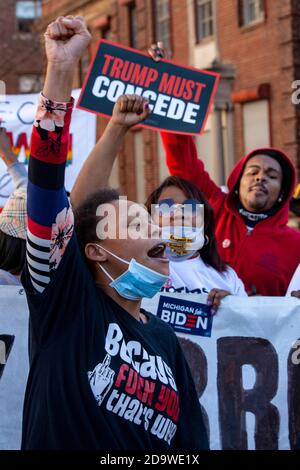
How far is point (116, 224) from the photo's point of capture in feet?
8.48

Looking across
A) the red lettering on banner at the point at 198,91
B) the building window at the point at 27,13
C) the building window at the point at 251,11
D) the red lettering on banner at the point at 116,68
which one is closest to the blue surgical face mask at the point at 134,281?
the red lettering on banner at the point at 116,68

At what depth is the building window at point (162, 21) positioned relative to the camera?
2123cm

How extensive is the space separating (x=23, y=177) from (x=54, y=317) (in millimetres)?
2421

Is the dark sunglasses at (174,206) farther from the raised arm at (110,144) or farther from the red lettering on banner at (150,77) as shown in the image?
the red lettering on banner at (150,77)

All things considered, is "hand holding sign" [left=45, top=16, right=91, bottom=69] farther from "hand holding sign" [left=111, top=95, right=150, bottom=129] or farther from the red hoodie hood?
the red hoodie hood

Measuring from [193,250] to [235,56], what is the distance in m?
15.0

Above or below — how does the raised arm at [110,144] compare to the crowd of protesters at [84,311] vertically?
above

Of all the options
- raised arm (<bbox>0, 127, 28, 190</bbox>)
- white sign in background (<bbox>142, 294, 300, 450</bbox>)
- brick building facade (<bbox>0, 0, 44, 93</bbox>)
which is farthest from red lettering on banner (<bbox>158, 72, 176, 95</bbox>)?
brick building facade (<bbox>0, 0, 44, 93</bbox>)

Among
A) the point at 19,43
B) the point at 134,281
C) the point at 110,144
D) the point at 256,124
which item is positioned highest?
the point at 19,43

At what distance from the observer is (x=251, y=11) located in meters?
18.0

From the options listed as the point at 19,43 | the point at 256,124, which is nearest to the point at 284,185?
the point at 256,124

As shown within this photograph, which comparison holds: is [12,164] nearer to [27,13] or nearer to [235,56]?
[235,56]

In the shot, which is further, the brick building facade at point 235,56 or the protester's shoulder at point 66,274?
the brick building facade at point 235,56

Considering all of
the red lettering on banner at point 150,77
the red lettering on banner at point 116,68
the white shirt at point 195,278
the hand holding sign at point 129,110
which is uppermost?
the red lettering on banner at point 116,68
